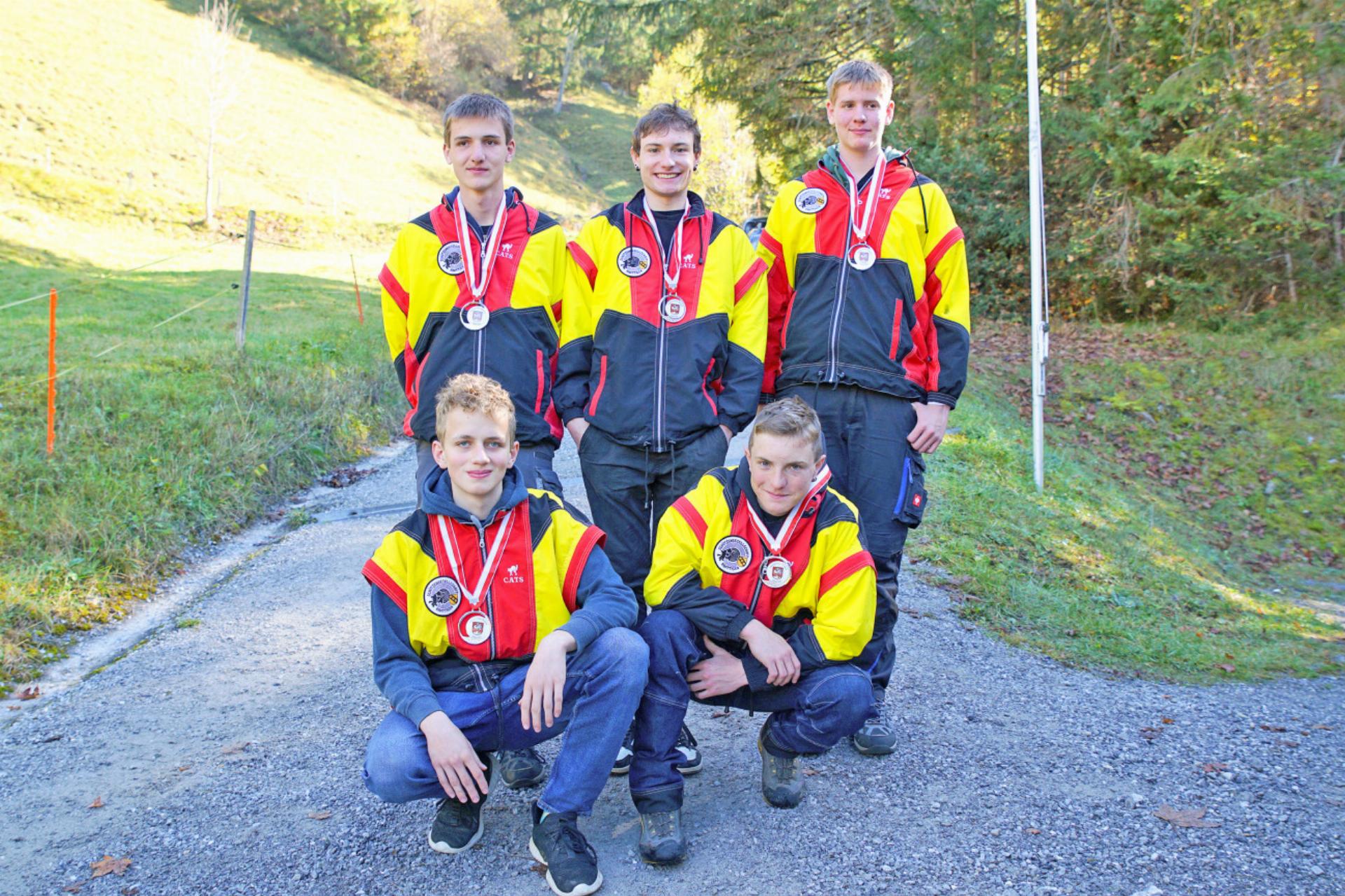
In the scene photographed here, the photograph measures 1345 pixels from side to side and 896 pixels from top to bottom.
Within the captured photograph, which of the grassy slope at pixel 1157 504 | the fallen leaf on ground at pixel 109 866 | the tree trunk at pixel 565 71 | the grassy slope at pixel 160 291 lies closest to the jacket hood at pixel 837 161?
the grassy slope at pixel 1157 504

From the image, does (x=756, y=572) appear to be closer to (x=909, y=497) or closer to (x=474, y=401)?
(x=909, y=497)

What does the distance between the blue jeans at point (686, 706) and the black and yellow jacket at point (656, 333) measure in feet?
2.65

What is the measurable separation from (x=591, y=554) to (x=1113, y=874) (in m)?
1.91

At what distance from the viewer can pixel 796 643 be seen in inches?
138

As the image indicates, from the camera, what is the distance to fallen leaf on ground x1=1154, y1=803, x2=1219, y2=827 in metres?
3.50

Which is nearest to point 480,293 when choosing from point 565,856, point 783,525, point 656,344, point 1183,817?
point 656,344

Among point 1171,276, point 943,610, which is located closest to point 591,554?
point 943,610

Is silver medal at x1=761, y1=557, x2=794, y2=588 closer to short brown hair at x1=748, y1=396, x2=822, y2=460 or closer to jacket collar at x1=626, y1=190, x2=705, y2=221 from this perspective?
short brown hair at x1=748, y1=396, x2=822, y2=460

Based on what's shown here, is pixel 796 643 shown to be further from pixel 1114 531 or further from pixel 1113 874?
pixel 1114 531

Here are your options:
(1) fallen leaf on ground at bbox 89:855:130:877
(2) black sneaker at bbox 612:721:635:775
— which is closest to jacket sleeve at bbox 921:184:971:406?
(2) black sneaker at bbox 612:721:635:775

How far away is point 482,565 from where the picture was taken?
3.35m

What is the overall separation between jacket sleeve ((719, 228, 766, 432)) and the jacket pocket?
2.06 feet

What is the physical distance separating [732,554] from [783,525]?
0.20 meters

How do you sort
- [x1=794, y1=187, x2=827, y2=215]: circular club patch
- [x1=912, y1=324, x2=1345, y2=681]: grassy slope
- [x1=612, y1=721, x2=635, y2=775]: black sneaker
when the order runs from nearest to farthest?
[x1=612, y1=721, x2=635, y2=775]: black sneaker < [x1=794, y1=187, x2=827, y2=215]: circular club patch < [x1=912, y1=324, x2=1345, y2=681]: grassy slope
